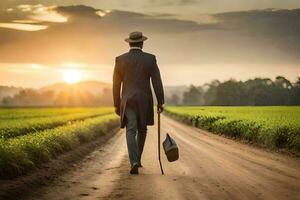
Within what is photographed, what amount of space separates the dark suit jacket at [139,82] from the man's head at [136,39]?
0.15m

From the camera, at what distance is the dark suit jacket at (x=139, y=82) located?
37.6 feet

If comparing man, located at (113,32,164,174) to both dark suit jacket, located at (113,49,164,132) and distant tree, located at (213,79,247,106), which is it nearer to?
dark suit jacket, located at (113,49,164,132)

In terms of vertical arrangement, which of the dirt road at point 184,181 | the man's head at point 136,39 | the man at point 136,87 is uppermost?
the man's head at point 136,39

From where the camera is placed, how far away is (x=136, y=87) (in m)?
11.5

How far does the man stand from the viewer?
1141 cm

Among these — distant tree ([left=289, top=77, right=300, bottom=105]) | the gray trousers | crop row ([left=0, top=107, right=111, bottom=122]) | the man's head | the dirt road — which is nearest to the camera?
the dirt road

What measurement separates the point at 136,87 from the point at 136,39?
3.29ft

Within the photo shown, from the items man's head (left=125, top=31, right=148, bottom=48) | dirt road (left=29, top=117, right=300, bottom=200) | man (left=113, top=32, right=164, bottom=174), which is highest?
man's head (left=125, top=31, right=148, bottom=48)

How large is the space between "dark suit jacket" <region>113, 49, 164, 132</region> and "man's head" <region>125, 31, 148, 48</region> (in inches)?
5.8

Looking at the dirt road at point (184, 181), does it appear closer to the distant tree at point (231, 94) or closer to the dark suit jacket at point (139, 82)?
the dark suit jacket at point (139, 82)

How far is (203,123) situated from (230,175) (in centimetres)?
3007

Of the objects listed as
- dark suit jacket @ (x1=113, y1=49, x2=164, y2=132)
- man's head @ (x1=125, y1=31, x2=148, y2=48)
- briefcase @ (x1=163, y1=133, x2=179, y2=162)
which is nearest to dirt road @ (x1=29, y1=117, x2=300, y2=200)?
briefcase @ (x1=163, y1=133, x2=179, y2=162)

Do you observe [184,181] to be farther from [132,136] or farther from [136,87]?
[136,87]

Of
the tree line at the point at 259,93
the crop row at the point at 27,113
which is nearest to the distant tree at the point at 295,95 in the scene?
the tree line at the point at 259,93
